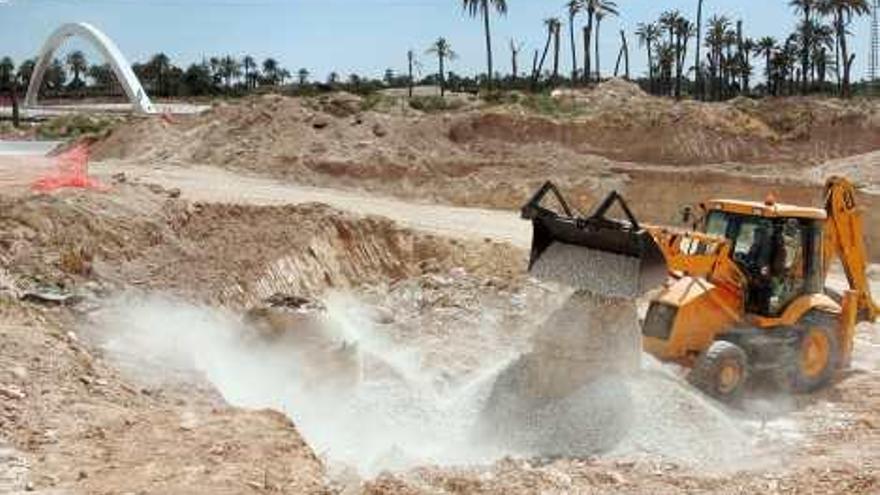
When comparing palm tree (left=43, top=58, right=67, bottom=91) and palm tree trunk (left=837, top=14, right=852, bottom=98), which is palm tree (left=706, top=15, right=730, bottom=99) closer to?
palm tree trunk (left=837, top=14, right=852, bottom=98)

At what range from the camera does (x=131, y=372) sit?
9273 millimetres

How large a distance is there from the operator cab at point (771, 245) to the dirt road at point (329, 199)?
778cm

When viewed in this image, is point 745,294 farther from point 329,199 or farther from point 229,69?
point 229,69

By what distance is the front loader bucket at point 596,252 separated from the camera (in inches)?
380

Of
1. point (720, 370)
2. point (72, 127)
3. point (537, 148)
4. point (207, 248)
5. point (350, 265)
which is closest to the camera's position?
point (720, 370)

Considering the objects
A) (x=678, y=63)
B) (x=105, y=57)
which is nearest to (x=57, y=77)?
(x=105, y=57)

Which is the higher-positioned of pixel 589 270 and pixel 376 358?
pixel 589 270

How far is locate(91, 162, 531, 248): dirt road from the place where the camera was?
810 inches

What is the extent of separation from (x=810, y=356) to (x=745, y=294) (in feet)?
3.61

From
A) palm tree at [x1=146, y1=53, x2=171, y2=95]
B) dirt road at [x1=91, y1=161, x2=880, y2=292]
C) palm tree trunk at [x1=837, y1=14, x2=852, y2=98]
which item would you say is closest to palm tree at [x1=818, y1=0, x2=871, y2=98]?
palm tree trunk at [x1=837, y1=14, x2=852, y2=98]

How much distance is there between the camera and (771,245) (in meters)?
11.4

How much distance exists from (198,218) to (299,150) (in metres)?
13.3

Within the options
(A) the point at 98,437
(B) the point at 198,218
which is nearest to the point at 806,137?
(B) the point at 198,218

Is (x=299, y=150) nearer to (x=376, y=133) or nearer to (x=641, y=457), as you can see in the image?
(x=376, y=133)
